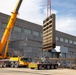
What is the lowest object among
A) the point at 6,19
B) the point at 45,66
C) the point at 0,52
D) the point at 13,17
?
the point at 45,66

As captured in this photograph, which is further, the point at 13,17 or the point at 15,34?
the point at 15,34

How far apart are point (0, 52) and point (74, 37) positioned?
61.5 metres

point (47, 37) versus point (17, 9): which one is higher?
point (17, 9)

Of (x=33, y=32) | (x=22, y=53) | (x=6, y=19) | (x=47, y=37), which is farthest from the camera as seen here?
(x=33, y=32)

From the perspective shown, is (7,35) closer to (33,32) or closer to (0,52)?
(0,52)

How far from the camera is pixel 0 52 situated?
137ft

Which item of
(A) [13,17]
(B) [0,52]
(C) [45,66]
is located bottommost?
(C) [45,66]

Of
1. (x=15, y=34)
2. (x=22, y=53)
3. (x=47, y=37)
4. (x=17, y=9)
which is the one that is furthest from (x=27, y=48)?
(x=47, y=37)

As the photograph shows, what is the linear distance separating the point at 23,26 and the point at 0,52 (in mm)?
27708

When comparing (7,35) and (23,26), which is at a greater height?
(23,26)

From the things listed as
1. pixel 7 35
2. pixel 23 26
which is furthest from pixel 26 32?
pixel 7 35

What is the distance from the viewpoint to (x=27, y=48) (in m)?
59.1

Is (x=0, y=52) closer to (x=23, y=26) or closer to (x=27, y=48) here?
(x=27, y=48)

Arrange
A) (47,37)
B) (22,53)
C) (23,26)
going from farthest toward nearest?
(23,26)
(22,53)
(47,37)
